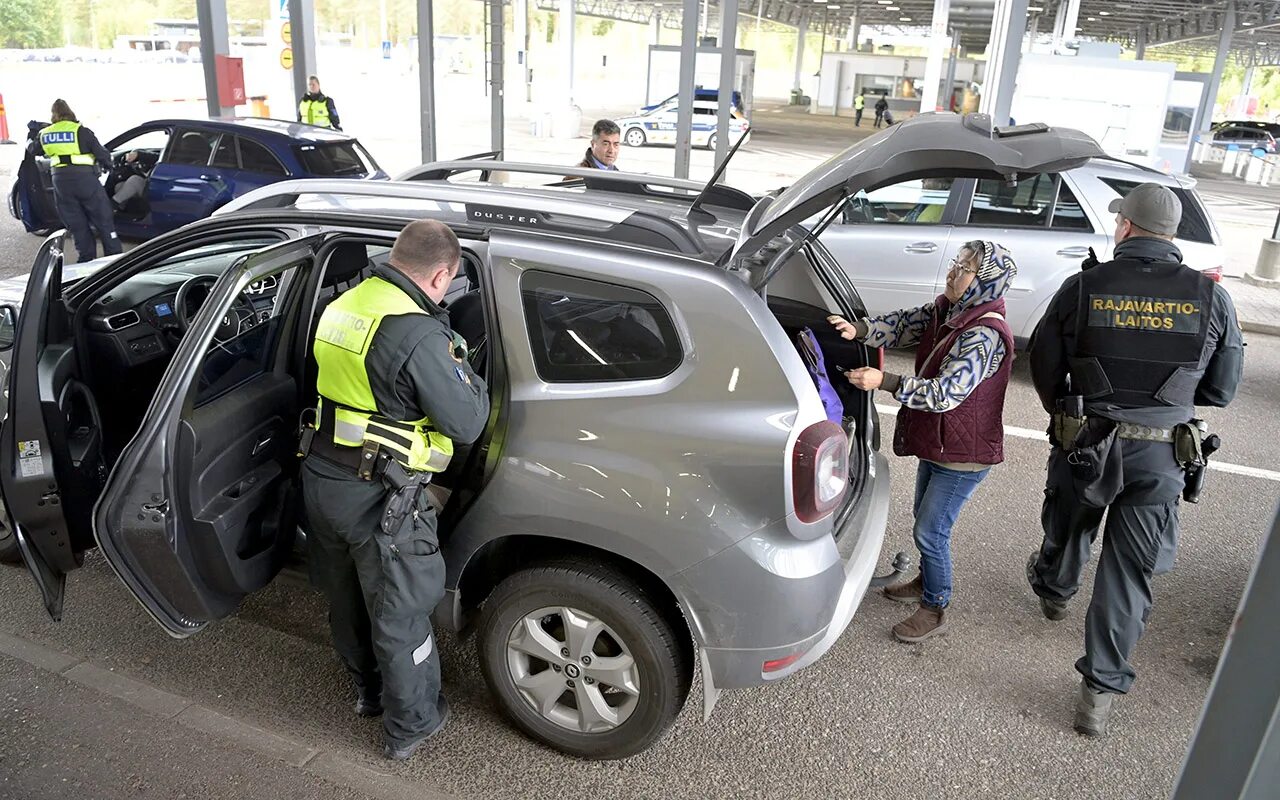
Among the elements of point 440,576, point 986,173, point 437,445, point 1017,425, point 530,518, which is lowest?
point 1017,425

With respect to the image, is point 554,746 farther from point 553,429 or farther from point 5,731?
point 5,731

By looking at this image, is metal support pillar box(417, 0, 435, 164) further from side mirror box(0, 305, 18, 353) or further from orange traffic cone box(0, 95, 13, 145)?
orange traffic cone box(0, 95, 13, 145)

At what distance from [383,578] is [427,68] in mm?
11555

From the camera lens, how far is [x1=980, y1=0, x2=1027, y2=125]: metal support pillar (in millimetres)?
11359

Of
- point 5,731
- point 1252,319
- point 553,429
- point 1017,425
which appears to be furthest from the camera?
point 1252,319

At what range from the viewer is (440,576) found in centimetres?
282

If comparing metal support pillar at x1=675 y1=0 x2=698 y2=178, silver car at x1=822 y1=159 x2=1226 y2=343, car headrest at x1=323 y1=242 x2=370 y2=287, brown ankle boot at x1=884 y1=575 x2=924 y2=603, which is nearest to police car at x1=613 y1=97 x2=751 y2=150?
metal support pillar at x1=675 y1=0 x2=698 y2=178

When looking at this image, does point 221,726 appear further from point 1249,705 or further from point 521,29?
point 521,29

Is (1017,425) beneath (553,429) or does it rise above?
beneath

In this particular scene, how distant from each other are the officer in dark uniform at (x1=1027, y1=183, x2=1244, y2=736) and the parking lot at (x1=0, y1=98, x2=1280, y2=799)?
326 millimetres

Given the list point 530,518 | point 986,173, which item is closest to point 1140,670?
point 986,173

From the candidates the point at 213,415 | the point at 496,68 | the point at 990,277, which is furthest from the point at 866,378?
the point at 496,68

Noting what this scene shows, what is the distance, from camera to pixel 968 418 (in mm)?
3412

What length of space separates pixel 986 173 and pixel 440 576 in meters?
1.97
